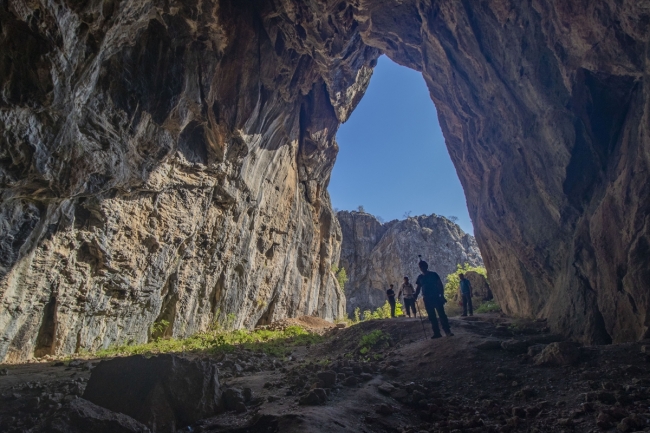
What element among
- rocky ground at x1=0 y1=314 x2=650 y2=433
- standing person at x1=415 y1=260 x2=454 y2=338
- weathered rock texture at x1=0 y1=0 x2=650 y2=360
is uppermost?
weathered rock texture at x1=0 y1=0 x2=650 y2=360

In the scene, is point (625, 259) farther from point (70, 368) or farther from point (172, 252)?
point (172, 252)

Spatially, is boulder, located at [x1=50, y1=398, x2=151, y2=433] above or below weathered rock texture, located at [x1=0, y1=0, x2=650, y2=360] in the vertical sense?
below

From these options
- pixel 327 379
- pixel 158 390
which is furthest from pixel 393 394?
pixel 158 390

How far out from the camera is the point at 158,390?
393 centimetres

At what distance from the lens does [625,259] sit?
621 centimetres

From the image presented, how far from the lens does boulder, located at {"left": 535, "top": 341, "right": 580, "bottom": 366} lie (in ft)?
16.8

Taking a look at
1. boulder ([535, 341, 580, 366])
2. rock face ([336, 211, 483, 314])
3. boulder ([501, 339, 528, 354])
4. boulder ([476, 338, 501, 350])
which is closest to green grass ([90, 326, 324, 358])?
boulder ([476, 338, 501, 350])

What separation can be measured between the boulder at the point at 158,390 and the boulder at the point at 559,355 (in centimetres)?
471

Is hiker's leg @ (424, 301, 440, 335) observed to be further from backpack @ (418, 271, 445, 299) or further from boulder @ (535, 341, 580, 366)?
boulder @ (535, 341, 580, 366)

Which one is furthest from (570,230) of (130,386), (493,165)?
(130,386)

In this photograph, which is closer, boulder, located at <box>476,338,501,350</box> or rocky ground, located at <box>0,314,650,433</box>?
rocky ground, located at <box>0,314,650,433</box>

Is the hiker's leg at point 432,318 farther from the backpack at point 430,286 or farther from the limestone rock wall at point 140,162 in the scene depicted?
the limestone rock wall at point 140,162

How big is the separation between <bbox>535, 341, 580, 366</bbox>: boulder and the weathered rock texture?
4.83 feet

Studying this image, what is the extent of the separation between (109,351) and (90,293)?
5.39 feet
